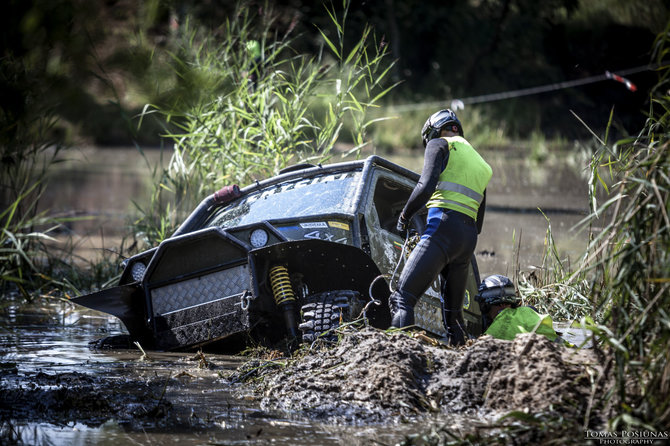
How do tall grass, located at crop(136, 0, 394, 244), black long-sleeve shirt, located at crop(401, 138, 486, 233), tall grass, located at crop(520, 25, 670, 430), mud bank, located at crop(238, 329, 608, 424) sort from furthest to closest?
tall grass, located at crop(136, 0, 394, 244) → black long-sleeve shirt, located at crop(401, 138, 486, 233) → mud bank, located at crop(238, 329, 608, 424) → tall grass, located at crop(520, 25, 670, 430)

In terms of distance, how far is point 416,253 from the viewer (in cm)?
568

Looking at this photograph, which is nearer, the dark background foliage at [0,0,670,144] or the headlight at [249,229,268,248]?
the headlight at [249,229,268,248]

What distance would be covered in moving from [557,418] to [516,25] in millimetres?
28814

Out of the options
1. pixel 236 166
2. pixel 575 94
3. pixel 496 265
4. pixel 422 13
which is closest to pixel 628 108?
pixel 575 94

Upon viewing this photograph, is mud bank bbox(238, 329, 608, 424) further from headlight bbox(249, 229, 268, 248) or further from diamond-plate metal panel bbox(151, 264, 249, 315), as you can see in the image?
headlight bbox(249, 229, 268, 248)

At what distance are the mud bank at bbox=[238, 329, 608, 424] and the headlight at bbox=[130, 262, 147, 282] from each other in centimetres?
155

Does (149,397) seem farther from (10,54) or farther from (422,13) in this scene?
(422,13)

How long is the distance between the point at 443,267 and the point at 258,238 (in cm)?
127

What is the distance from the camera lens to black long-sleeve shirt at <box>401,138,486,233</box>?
5.75 meters

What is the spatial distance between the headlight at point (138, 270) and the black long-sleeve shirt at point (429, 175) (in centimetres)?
191

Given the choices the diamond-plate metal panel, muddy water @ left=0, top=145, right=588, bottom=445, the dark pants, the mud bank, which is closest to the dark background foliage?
muddy water @ left=0, top=145, right=588, bottom=445

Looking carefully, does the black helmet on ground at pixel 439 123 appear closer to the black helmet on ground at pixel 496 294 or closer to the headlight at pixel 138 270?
the black helmet on ground at pixel 496 294

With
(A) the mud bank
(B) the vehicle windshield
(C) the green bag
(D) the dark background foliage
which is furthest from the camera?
(D) the dark background foliage

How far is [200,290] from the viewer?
596 centimetres
